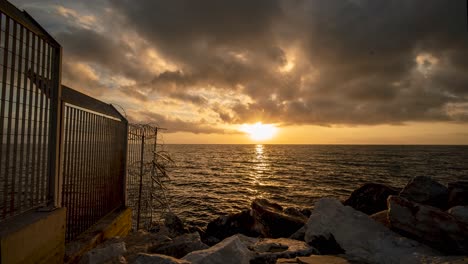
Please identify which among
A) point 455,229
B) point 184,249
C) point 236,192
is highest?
point 455,229

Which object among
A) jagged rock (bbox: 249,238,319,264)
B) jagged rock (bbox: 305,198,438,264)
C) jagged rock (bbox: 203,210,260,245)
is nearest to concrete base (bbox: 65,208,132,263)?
jagged rock (bbox: 203,210,260,245)

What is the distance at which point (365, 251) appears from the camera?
5.05 m

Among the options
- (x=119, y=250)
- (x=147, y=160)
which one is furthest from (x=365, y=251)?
(x=147, y=160)

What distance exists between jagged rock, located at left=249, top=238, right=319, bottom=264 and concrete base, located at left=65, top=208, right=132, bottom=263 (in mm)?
3626

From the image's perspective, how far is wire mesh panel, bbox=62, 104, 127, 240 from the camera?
5512mm

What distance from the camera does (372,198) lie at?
9055 mm

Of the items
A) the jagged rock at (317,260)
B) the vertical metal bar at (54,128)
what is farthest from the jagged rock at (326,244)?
the vertical metal bar at (54,128)

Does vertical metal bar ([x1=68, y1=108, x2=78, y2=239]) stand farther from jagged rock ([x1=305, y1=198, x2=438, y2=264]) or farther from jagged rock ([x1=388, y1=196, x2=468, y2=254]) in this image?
jagged rock ([x1=388, y1=196, x2=468, y2=254])

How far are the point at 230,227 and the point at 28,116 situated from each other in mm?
7886

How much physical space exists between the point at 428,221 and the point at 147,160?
356 inches

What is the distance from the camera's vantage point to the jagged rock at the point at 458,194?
22.3ft

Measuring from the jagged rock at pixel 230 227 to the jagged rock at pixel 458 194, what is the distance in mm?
5545

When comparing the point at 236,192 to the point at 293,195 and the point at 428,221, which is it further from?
the point at 428,221

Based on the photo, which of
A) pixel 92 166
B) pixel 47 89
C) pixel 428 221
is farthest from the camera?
pixel 92 166
